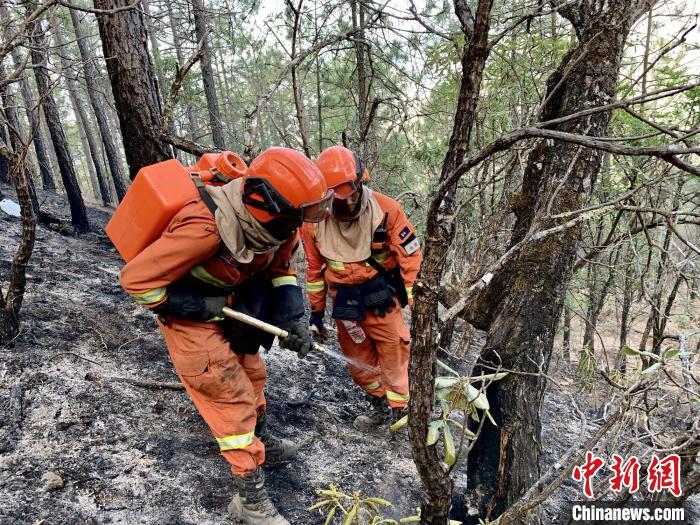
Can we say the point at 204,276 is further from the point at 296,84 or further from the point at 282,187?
the point at 296,84

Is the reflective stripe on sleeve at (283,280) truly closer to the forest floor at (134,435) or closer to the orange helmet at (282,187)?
the orange helmet at (282,187)

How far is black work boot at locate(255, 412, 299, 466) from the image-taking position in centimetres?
327

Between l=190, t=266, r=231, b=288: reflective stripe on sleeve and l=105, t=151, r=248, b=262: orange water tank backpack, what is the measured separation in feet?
0.98

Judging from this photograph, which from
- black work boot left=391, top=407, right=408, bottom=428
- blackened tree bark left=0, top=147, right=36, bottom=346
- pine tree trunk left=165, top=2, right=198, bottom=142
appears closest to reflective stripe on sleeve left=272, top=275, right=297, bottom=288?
black work boot left=391, top=407, right=408, bottom=428

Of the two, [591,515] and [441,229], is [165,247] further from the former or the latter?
[591,515]

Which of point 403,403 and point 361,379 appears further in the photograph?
point 361,379

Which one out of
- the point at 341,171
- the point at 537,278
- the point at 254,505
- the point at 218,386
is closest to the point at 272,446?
the point at 254,505

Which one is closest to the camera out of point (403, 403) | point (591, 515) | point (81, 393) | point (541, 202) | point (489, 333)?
point (591, 515)

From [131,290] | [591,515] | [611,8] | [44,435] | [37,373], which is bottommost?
[591,515]

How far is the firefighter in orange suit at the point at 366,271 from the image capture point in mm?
3377

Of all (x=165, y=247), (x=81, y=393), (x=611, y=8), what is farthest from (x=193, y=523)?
(x=611, y=8)

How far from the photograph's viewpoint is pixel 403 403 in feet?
12.1

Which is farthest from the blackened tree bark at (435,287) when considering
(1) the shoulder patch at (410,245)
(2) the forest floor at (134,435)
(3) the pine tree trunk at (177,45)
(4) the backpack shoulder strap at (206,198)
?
(3) the pine tree trunk at (177,45)

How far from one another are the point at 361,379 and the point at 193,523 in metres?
1.81
